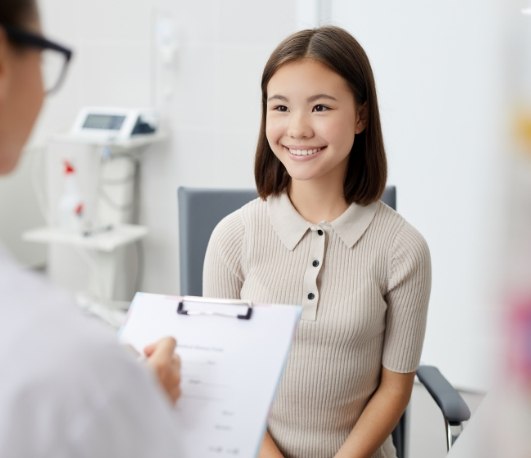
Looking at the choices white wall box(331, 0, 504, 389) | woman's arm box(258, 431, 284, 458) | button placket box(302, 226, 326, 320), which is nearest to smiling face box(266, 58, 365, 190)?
button placket box(302, 226, 326, 320)

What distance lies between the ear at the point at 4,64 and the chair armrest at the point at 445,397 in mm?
1056

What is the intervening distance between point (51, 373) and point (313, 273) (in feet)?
2.74

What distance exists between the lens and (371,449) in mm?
1311

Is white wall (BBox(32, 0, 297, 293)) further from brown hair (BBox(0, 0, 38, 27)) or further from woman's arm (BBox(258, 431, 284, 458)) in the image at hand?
brown hair (BBox(0, 0, 38, 27))

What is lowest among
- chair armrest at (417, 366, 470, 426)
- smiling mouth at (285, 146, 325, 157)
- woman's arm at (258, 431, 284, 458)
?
woman's arm at (258, 431, 284, 458)

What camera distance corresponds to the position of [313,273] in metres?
1.33

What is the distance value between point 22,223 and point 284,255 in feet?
8.80

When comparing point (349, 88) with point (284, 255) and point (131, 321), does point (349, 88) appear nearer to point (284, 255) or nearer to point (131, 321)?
point (284, 255)

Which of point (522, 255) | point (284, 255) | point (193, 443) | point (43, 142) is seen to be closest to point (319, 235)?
point (284, 255)

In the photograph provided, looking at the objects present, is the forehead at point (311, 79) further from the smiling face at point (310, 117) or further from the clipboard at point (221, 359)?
the clipboard at point (221, 359)

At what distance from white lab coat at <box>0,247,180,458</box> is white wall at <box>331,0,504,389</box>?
7.30 ft

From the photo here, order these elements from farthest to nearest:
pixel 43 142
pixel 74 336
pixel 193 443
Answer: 1. pixel 43 142
2. pixel 193 443
3. pixel 74 336

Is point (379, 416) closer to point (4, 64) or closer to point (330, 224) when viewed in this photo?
point (330, 224)

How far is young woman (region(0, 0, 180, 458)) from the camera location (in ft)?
1.71
